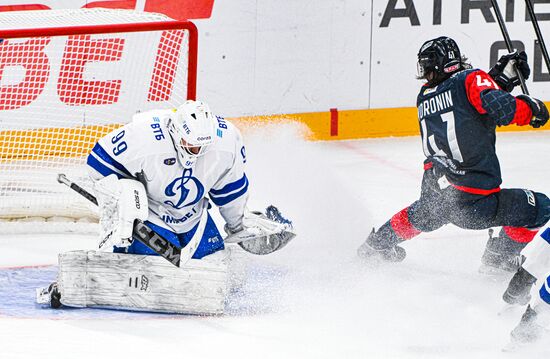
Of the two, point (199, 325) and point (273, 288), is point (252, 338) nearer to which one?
point (199, 325)

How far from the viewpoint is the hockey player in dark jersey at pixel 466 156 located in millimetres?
5000

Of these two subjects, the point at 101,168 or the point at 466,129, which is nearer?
the point at 101,168

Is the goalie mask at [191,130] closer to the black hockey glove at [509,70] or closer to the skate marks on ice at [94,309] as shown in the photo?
the skate marks on ice at [94,309]

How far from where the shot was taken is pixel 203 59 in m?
7.68

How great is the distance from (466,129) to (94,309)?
5.61 ft

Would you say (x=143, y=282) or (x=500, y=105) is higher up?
(x=500, y=105)

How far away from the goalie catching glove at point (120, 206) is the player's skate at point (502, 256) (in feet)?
5.56

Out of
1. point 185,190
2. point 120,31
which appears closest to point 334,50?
point 120,31

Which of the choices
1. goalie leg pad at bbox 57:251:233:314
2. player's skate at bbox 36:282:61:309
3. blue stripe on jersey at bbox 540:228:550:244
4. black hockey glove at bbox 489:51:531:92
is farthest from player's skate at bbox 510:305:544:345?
player's skate at bbox 36:282:61:309

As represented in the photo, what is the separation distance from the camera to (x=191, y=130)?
4375 millimetres

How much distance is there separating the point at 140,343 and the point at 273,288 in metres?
0.96

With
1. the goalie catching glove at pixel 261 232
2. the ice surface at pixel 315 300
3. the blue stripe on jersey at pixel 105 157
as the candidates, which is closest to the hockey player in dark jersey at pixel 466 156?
the ice surface at pixel 315 300

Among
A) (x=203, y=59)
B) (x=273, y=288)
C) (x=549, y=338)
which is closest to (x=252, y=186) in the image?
(x=203, y=59)

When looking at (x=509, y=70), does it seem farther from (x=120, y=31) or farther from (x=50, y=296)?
(x=50, y=296)
